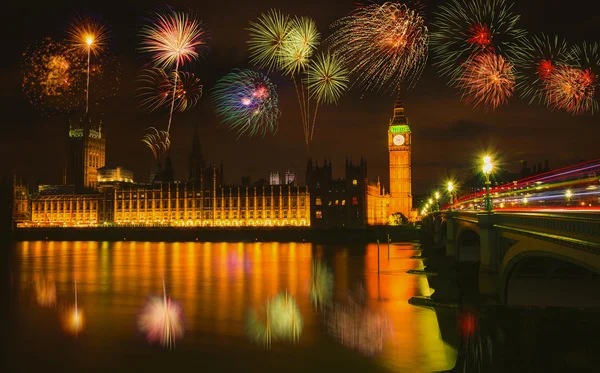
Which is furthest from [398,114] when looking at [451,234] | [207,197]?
[451,234]

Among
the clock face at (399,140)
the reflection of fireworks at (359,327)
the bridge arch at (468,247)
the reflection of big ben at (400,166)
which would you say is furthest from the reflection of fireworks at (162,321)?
the clock face at (399,140)

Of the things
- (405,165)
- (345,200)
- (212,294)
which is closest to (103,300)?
(212,294)

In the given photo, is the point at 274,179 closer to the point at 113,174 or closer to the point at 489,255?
the point at 113,174

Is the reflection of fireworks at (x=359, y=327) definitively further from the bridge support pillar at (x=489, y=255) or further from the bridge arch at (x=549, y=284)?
the bridge arch at (x=549, y=284)

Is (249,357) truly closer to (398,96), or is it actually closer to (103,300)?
(103,300)

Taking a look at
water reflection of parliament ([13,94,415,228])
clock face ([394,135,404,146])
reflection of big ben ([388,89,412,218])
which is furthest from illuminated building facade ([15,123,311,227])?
clock face ([394,135,404,146])

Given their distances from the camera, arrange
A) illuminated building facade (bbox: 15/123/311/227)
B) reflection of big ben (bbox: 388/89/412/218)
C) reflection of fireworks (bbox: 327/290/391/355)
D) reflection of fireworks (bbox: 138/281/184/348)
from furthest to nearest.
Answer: reflection of big ben (bbox: 388/89/412/218)
illuminated building facade (bbox: 15/123/311/227)
reflection of fireworks (bbox: 138/281/184/348)
reflection of fireworks (bbox: 327/290/391/355)

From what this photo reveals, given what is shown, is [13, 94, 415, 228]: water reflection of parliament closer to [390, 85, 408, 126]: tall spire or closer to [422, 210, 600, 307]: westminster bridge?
[390, 85, 408, 126]: tall spire
